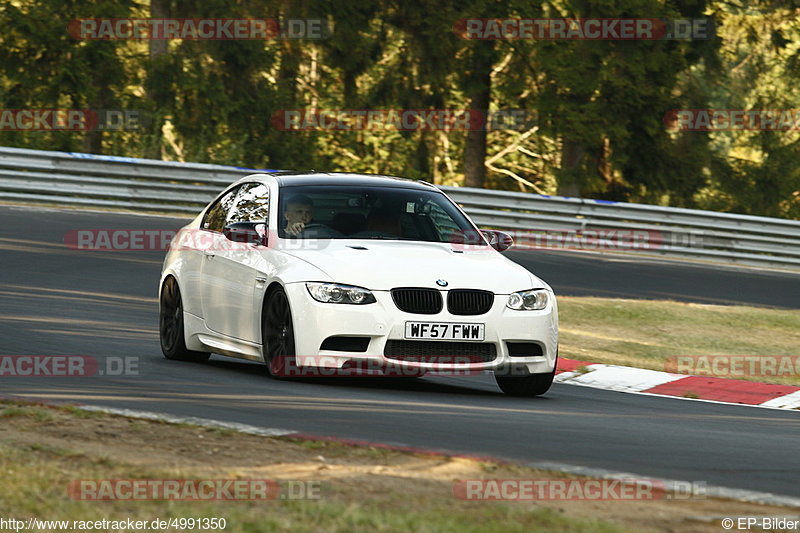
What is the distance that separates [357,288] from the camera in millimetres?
9391

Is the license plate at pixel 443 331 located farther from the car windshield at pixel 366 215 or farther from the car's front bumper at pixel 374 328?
the car windshield at pixel 366 215

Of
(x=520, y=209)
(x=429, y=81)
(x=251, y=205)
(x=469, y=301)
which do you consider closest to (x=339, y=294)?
(x=469, y=301)

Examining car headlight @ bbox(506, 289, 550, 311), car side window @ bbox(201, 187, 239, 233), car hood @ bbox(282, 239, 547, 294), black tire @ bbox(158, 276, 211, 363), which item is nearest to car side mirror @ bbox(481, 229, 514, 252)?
car hood @ bbox(282, 239, 547, 294)

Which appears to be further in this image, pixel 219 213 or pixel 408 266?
pixel 219 213

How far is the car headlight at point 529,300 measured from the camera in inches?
380

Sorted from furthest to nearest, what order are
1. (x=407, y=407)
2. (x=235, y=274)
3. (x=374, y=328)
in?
(x=235, y=274) → (x=374, y=328) → (x=407, y=407)

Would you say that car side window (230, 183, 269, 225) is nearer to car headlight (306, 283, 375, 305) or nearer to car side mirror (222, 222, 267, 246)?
car side mirror (222, 222, 267, 246)

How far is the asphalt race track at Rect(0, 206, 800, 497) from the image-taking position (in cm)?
712

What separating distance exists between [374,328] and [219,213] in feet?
8.45

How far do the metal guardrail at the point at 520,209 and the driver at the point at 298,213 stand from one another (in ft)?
46.0

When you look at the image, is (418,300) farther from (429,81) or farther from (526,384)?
(429,81)

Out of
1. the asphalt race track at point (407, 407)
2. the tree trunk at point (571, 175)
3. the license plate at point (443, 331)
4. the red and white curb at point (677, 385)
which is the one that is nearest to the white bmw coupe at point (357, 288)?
the license plate at point (443, 331)

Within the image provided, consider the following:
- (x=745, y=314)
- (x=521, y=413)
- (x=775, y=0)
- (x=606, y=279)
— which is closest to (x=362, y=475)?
(x=521, y=413)

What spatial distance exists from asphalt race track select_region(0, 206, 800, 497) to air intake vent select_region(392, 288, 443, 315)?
1.90 ft
